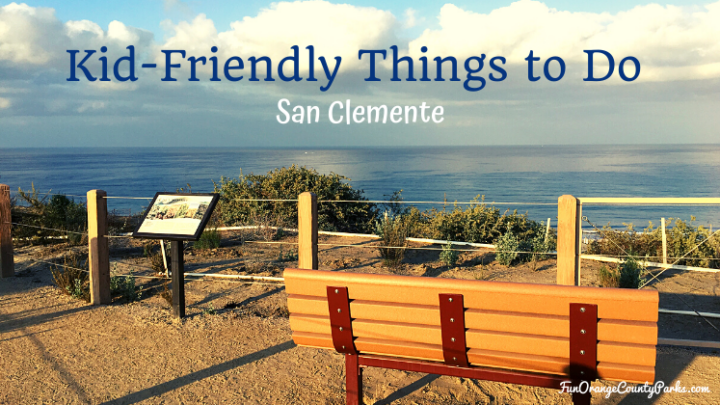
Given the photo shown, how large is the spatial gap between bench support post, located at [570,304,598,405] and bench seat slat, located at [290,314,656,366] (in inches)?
1.4

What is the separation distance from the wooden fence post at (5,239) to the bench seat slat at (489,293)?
5.37m

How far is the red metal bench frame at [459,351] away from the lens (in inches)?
91.6

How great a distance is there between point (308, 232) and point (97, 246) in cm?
213

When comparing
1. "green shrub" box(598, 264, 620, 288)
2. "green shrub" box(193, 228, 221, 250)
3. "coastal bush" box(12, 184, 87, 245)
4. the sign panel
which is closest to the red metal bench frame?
the sign panel

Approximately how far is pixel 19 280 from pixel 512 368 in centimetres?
621

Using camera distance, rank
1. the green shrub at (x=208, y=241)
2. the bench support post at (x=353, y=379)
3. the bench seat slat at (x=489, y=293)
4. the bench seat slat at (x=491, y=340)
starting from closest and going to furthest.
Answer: the bench seat slat at (x=489, y=293)
the bench seat slat at (x=491, y=340)
the bench support post at (x=353, y=379)
the green shrub at (x=208, y=241)

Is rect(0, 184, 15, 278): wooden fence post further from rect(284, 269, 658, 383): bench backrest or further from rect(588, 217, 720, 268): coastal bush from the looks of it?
rect(588, 217, 720, 268): coastal bush

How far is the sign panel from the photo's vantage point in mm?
4621

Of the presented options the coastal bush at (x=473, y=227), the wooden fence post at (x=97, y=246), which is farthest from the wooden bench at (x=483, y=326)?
the coastal bush at (x=473, y=227)

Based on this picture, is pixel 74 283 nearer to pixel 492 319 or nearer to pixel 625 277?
pixel 492 319

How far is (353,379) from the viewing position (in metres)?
3.04

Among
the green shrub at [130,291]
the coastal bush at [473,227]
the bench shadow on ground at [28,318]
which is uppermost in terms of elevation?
the coastal bush at [473,227]

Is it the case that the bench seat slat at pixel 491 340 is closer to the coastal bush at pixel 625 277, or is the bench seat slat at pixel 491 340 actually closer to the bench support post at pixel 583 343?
the bench support post at pixel 583 343

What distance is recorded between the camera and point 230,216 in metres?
12.0
